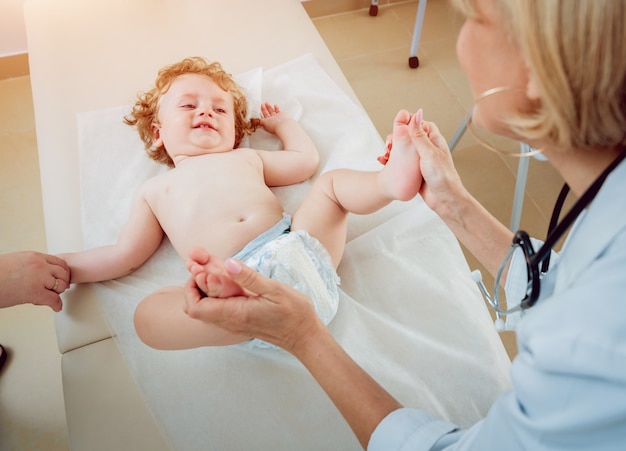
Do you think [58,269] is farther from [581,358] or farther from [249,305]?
[581,358]

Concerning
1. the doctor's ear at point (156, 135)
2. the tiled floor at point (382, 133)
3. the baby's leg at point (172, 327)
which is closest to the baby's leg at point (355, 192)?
the baby's leg at point (172, 327)

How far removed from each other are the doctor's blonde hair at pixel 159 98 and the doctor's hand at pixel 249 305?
2.36 feet

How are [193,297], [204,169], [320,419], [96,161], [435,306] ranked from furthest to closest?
1. [96,161]
2. [204,169]
3. [435,306]
4. [320,419]
5. [193,297]

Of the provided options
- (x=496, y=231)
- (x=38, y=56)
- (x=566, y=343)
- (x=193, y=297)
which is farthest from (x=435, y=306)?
(x=38, y=56)

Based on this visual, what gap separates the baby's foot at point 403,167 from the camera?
1.25m

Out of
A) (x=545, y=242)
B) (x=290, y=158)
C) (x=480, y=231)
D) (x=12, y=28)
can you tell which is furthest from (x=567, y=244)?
(x=12, y=28)

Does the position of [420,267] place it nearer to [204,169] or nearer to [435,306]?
[435,306]

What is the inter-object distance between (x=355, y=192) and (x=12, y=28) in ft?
6.15

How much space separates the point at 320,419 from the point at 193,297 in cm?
37

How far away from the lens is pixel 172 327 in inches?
46.6

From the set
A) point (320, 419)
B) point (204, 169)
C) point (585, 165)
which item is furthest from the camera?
point (204, 169)

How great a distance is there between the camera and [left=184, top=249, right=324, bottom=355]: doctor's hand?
98 centimetres

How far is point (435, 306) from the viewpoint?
1.33 metres

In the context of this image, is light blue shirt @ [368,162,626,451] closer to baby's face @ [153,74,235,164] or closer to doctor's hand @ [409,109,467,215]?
doctor's hand @ [409,109,467,215]
